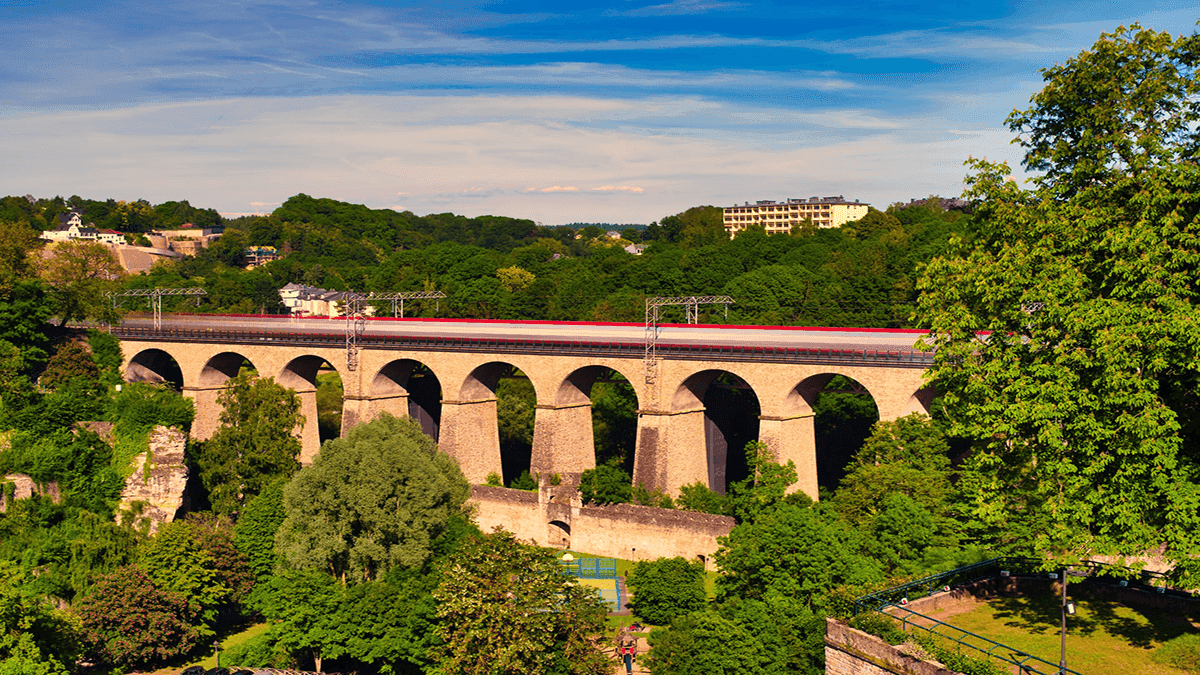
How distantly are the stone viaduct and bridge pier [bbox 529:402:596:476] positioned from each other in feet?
0.19

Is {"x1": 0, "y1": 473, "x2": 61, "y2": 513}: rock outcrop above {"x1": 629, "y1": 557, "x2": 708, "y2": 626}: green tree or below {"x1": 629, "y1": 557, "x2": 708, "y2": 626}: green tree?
above

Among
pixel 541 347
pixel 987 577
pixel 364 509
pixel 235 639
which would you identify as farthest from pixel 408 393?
pixel 987 577

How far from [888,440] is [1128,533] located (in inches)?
1027

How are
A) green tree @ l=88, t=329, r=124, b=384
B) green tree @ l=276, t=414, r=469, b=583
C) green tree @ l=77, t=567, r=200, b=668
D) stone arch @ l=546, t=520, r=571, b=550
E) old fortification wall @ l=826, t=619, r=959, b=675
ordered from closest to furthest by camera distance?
1. old fortification wall @ l=826, t=619, r=959, b=675
2. green tree @ l=77, t=567, r=200, b=668
3. green tree @ l=276, t=414, r=469, b=583
4. stone arch @ l=546, t=520, r=571, b=550
5. green tree @ l=88, t=329, r=124, b=384

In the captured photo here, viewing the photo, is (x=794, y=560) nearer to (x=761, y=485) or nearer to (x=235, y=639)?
(x=761, y=485)

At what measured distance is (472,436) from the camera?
2539 inches

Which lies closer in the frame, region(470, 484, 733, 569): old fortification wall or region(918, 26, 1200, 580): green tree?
region(918, 26, 1200, 580): green tree

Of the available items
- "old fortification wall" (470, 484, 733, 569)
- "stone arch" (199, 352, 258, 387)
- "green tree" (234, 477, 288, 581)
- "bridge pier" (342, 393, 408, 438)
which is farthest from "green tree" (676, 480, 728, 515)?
"stone arch" (199, 352, 258, 387)

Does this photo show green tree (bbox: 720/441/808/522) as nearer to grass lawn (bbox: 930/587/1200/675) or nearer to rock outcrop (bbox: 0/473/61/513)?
grass lawn (bbox: 930/587/1200/675)

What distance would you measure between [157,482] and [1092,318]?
46.5m

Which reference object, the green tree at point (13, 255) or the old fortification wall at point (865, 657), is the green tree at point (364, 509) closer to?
the old fortification wall at point (865, 657)

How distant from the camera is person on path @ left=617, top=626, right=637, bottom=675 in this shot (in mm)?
37000

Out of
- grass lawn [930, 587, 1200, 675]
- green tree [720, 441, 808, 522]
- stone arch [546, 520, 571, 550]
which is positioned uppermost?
grass lawn [930, 587, 1200, 675]

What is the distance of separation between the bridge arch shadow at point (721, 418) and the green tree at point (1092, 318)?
2813 cm
